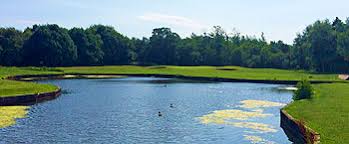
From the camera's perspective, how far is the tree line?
13038 centimetres

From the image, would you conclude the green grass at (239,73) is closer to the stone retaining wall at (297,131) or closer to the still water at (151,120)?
the still water at (151,120)

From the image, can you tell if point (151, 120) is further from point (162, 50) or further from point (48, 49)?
point (162, 50)

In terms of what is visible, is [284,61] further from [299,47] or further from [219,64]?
[219,64]

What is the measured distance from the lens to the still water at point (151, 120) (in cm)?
3581

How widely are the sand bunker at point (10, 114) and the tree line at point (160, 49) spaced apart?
88.2 meters

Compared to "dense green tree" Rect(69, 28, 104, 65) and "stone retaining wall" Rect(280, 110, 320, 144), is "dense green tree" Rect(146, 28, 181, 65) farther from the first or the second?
"stone retaining wall" Rect(280, 110, 320, 144)

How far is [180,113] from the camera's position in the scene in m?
49.7

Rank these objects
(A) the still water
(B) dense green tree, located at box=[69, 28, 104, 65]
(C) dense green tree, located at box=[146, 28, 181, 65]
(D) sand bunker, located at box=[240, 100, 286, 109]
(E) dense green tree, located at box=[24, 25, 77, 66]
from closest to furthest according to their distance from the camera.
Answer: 1. (A) the still water
2. (D) sand bunker, located at box=[240, 100, 286, 109]
3. (E) dense green tree, located at box=[24, 25, 77, 66]
4. (B) dense green tree, located at box=[69, 28, 104, 65]
5. (C) dense green tree, located at box=[146, 28, 181, 65]

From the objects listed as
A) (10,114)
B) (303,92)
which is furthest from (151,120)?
(303,92)

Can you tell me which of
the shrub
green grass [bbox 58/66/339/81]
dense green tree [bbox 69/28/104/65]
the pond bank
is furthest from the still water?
dense green tree [bbox 69/28/104/65]

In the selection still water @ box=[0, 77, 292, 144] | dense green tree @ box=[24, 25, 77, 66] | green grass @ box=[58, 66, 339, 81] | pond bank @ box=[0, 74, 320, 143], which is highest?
dense green tree @ box=[24, 25, 77, 66]

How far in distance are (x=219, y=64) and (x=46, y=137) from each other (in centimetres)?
13935

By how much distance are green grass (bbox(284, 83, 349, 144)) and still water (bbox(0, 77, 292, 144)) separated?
2.25m

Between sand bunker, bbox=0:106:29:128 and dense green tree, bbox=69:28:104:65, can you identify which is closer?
sand bunker, bbox=0:106:29:128
